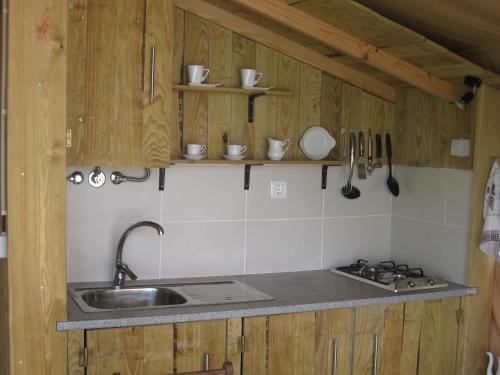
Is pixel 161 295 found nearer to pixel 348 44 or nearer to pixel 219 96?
pixel 219 96

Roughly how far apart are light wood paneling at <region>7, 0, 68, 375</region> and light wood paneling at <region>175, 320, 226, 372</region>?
476 millimetres

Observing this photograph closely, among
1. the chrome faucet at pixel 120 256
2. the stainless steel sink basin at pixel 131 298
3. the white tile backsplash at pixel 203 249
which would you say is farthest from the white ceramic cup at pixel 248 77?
the stainless steel sink basin at pixel 131 298

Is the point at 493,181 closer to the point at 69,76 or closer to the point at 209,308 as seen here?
the point at 209,308

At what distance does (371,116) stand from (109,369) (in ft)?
6.30

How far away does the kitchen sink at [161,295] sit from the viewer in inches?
119

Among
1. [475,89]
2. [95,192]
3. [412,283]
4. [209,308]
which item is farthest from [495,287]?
[95,192]

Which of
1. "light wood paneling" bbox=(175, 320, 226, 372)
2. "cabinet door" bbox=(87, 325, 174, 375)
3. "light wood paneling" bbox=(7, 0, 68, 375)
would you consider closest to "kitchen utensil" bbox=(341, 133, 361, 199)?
"light wood paneling" bbox=(175, 320, 226, 372)

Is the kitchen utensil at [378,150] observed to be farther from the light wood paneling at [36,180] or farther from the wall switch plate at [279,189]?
the light wood paneling at [36,180]

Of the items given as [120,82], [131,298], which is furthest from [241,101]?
[131,298]

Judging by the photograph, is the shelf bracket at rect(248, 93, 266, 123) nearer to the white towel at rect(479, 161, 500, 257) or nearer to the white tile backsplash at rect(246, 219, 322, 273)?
the white tile backsplash at rect(246, 219, 322, 273)

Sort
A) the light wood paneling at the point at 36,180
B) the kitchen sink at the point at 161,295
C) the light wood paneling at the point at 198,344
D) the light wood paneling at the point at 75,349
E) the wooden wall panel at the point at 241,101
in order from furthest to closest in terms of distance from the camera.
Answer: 1. the wooden wall panel at the point at 241,101
2. the kitchen sink at the point at 161,295
3. the light wood paneling at the point at 198,344
4. the light wood paneling at the point at 75,349
5. the light wood paneling at the point at 36,180

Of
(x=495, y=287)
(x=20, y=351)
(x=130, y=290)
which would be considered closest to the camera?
(x=20, y=351)

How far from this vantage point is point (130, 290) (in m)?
3.15

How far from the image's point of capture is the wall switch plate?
3.56 m
